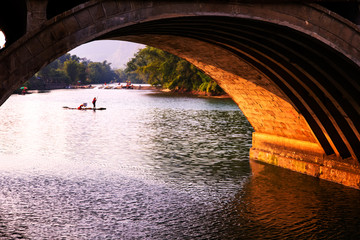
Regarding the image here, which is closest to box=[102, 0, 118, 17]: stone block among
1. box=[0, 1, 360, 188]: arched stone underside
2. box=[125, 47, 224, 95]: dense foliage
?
box=[0, 1, 360, 188]: arched stone underside

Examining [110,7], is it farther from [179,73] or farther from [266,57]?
[179,73]

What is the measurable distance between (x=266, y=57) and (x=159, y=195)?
5.65 meters

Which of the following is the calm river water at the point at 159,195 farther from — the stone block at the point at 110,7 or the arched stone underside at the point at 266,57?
the stone block at the point at 110,7

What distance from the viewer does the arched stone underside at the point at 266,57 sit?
928cm

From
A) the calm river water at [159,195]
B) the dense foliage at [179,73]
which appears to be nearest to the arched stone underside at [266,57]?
the calm river water at [159,195]

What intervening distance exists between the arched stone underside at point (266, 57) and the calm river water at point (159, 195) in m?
1.30

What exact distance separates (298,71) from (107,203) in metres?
7.41

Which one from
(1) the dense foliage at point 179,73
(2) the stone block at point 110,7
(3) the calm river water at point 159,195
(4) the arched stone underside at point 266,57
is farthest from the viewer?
(1) the dense foliage at point 179,73

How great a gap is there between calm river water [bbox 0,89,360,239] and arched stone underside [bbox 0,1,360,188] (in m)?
1.30

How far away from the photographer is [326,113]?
16.7m

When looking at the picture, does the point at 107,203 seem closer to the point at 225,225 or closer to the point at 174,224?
the point at 174,224

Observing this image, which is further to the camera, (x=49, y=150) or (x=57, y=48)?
(x=49, y=150)

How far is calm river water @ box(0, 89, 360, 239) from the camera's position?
12.5m

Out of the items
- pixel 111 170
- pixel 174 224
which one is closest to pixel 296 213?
pixel 174 224
